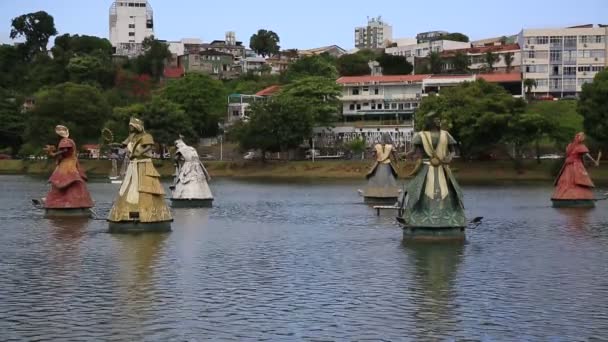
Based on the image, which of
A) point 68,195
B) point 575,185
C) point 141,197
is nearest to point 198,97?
point 575,185

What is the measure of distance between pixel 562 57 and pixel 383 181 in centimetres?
9607

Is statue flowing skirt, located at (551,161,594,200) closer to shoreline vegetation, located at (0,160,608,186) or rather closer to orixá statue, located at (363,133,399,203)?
orixá statue, located at (363,133,399,203)

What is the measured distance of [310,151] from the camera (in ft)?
399

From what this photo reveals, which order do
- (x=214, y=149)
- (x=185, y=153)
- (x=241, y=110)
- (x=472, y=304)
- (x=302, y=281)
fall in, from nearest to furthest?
(x=472, y=304)
(x=302, y=281)
(x=185, y=153)
(x=214, y=149)
(x=241, y=110)

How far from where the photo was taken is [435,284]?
23172mm

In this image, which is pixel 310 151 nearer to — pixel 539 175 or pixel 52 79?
pixel 539 175

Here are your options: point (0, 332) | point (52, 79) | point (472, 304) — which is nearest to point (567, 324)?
point (472, 304)

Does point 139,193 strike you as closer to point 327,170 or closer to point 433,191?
point 433,191

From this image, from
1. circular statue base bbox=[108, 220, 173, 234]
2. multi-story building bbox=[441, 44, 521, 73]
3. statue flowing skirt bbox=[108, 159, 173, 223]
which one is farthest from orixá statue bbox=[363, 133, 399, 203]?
multi-story building bbox=[441, 44, 521, 73]

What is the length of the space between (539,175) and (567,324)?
77.3 meters

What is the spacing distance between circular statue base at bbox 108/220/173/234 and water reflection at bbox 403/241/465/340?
8.87 meters

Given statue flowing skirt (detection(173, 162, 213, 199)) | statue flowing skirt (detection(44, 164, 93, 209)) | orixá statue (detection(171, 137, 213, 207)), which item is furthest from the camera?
statue flowing skirt (detection(173, 162, 213, 199))

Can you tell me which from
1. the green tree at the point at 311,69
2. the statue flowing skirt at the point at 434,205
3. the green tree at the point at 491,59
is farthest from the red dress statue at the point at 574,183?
the green tree at the point at 491,59

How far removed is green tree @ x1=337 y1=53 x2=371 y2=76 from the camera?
178m
